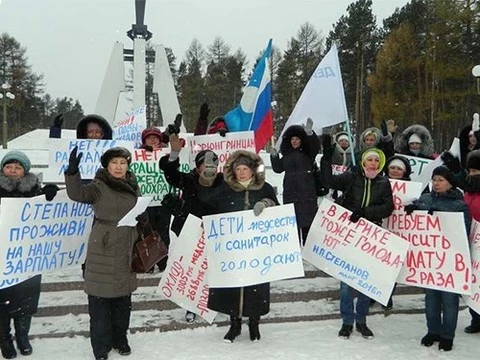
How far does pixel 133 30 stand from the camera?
20766 mm

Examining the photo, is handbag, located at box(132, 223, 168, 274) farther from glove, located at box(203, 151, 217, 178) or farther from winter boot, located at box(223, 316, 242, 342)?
winter boot, located at box(223, 316, 242, 342)

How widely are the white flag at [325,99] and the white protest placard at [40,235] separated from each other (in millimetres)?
2732

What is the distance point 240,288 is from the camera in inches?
165

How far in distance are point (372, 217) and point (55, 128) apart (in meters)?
3.51

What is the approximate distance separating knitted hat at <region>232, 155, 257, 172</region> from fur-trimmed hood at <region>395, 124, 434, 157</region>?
2.61 meters

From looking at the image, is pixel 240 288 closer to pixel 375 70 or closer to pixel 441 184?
pixel 441 184

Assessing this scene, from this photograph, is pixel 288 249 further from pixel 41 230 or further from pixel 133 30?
pixel 133 30

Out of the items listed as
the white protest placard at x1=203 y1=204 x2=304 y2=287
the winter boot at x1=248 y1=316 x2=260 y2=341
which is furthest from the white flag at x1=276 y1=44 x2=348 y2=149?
the winter boot at x1=248 y1=316 x2=260 y2=341

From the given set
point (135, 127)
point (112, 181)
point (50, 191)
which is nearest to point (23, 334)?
point (50, 191)

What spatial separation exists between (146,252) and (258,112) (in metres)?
3.42

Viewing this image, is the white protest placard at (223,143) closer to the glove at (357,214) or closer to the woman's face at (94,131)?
the woman's face at (94,131)

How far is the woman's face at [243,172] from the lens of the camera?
13.7 feet

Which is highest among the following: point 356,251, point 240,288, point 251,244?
point 251,244

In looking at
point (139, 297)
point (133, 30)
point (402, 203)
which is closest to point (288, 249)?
point (402, 203)
